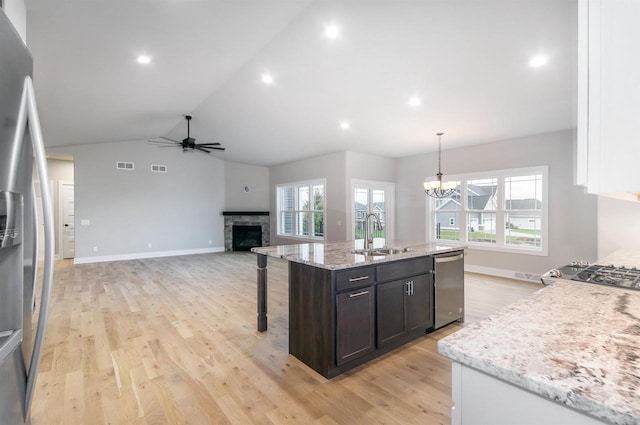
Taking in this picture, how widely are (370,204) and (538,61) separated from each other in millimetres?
4577

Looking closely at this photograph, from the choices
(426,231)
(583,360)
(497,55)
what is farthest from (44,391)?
(426,231)

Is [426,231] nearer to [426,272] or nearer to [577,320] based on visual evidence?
[426,272]

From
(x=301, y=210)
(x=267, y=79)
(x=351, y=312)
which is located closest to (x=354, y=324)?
(x=351, y=312)

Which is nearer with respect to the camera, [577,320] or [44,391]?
[577,320]

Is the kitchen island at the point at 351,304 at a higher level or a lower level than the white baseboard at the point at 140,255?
higher

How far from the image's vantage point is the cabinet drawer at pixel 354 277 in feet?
7.67

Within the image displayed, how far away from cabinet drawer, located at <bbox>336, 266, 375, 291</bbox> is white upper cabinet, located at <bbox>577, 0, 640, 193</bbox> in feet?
5.83

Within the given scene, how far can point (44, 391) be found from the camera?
2219mm

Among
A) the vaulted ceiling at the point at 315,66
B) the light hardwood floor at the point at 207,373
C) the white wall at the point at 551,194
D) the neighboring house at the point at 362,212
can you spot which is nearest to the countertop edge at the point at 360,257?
the light hardwood floor at the point at 207,373

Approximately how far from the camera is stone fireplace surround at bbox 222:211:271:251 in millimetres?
9594

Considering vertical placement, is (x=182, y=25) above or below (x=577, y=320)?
above

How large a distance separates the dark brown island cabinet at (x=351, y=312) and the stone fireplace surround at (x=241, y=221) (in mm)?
7204

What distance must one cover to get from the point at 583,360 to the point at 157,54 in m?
4.45

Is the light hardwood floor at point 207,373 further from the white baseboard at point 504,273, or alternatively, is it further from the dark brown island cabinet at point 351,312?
the white baseboard at point 504,273
